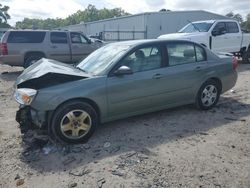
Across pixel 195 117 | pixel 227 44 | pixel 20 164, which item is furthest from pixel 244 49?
pixel 20 164

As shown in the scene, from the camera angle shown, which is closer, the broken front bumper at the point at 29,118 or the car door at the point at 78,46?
the broken front bumper at the point at 29,118

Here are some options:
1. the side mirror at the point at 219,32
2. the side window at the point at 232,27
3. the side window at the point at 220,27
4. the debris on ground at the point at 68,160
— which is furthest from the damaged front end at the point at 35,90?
the side window at the point at 232,27

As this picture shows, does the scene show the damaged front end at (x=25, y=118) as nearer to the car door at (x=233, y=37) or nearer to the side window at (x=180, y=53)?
the side window at (x=180, y=53)

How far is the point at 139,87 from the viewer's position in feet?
17.6

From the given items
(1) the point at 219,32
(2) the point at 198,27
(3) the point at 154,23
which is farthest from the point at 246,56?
(3) the point at 154,23

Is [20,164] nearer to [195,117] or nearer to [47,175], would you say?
[47,175]

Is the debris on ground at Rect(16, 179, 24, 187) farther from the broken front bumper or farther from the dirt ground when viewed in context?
the broken front bumper

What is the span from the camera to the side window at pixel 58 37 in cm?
1323

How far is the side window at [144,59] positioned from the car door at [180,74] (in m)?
0.22

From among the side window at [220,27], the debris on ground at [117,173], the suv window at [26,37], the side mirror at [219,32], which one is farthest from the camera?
the side window at [220,27]

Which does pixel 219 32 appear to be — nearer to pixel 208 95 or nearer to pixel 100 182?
pixel 208 95

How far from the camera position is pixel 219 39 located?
13.2m

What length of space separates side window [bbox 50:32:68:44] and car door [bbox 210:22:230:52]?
257 inches

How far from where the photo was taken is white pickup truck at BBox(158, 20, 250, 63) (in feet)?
41.6
